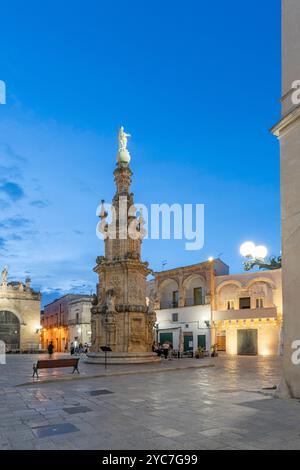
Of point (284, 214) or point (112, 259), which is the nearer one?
point (284, 214)

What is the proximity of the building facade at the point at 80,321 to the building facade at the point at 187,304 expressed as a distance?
1199 centimetres

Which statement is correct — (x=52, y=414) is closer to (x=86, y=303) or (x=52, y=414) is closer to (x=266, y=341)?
(x=266, y=341)

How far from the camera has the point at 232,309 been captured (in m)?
37.6

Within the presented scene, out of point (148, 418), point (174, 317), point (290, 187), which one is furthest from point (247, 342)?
point (148, 418)

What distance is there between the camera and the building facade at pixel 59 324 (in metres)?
60.6

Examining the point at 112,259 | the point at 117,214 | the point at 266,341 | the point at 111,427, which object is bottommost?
the point at 266,341

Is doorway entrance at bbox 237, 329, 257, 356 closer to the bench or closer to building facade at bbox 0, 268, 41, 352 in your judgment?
building facade at bbox 0, 268, 41, 352

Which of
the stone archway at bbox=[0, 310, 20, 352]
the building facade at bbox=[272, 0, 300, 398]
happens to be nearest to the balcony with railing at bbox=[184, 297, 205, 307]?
the stone archway at bbox=[0, 310, 20, 352]

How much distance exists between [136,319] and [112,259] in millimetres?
3693

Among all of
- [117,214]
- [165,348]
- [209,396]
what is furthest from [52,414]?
[165,348]

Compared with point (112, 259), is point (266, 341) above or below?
below

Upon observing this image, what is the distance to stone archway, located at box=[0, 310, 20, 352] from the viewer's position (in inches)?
1806

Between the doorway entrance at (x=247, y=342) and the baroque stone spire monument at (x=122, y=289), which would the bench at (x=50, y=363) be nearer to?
the baroque stone spire monument at (x=122, y=289)

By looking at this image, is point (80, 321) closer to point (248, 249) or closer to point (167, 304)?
point (167, 304)
